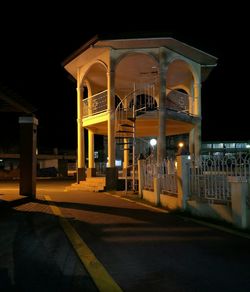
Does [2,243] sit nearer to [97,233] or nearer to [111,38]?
[97,233]

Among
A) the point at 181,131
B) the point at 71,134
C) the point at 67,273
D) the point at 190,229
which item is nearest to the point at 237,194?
the point at 190,229

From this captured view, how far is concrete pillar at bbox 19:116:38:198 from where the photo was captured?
16.9 meters

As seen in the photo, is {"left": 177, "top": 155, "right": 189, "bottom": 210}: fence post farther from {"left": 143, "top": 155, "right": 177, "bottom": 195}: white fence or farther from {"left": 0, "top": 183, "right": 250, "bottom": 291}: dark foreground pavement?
{"left": 0, "top": 183, "right": 250, "bottom": 291}: dark foreground pavement

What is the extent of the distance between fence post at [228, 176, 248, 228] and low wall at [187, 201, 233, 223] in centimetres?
39

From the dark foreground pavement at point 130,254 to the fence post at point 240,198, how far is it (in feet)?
2.13

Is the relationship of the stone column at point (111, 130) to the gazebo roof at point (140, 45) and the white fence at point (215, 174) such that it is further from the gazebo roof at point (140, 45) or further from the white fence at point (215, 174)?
the white fence at point (215, 174)

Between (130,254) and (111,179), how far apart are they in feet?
49.4

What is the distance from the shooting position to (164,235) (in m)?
8.79

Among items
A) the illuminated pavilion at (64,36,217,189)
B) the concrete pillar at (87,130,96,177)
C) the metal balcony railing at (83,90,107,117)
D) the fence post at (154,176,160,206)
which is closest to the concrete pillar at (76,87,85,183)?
the illuminated pavilion at (64,36,217,189)

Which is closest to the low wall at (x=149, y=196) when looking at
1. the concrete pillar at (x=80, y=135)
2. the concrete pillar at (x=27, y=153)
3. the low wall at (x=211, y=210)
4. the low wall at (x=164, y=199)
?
the low wall at (x=164, y=199)

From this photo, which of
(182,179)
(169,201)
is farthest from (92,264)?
(169,201)

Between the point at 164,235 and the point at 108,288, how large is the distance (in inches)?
143

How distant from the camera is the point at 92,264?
21.3ft

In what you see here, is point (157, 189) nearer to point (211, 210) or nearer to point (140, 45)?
point (211, 210)
